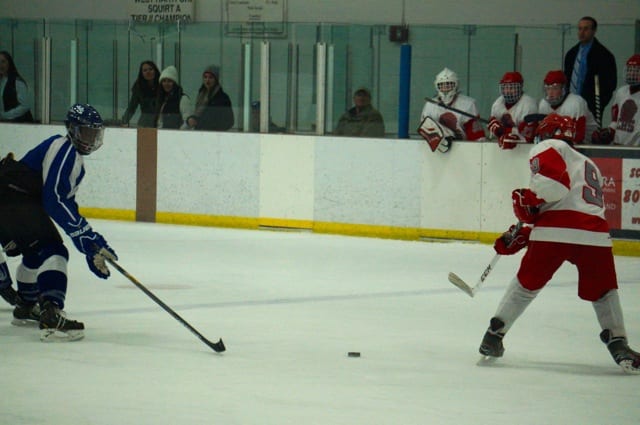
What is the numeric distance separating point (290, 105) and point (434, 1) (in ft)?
7.24

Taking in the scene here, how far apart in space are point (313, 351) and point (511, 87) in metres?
4.68

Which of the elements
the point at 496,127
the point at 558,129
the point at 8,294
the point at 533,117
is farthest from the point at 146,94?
the point at 558,129

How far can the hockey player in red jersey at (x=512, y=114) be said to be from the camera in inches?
387

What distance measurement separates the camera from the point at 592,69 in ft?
32.1

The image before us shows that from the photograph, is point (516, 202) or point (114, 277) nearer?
point (516, 202)

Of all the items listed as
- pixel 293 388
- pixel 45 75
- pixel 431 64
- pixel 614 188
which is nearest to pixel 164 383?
pixel 293 388

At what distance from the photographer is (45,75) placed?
12102 millimetres

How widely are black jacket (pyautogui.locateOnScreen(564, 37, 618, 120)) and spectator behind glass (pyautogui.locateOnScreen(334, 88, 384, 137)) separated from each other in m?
1.75

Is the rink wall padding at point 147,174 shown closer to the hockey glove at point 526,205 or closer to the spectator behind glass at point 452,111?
the spectator behind glass at point 452,111

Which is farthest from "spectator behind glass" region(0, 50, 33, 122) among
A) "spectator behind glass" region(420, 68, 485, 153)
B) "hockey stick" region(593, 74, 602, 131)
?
"hockey stick" region(593, 74, 602, 131)

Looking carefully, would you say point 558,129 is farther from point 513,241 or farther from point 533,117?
point 533,117

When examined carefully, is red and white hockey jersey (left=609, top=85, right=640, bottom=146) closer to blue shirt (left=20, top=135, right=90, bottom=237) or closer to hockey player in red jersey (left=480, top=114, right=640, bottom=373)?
hockey player in red jersey (left=480, top=114, right=640, bottom=373)

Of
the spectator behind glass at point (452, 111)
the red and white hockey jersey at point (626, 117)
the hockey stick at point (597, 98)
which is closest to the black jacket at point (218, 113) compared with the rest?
the spectator behind glass at point (452, 111)

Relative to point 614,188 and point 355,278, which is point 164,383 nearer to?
point 355,278
